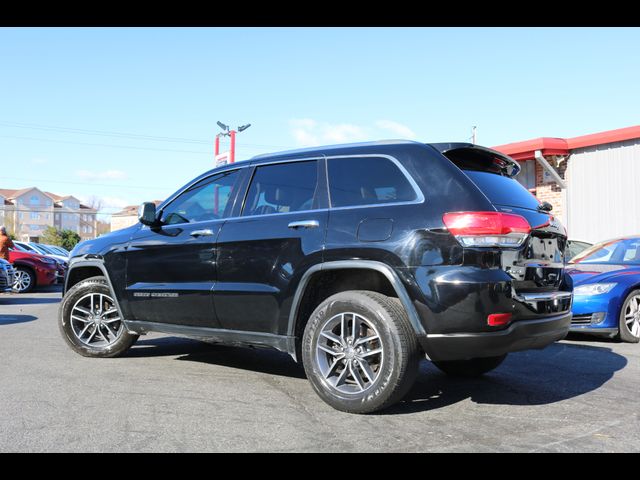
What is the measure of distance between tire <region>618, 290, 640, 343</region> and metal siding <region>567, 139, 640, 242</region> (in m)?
7.68

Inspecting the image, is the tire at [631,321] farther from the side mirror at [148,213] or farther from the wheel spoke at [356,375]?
the side mirror at [148,213]

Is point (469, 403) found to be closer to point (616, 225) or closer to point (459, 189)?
point (459, 189)

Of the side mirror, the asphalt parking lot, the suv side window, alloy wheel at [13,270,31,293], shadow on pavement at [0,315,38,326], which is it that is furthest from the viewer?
alloy wheel at [13,270,31,293]

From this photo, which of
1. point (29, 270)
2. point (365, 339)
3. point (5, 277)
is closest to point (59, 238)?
point (29, 270)

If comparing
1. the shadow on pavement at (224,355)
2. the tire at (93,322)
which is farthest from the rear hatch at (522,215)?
the tire at (93,322)

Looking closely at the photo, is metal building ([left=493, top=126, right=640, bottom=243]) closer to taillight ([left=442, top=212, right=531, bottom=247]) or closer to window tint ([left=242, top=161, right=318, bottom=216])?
window tint ([left=242, top=161, right=318, bottom=216])

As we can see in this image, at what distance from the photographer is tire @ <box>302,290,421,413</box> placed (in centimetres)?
388

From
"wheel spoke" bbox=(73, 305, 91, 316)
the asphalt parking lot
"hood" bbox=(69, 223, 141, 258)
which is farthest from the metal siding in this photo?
"wheel spoke" bbox=(73, 305, 91, 316)

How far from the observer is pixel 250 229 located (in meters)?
4.76

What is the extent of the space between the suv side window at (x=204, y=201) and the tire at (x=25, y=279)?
13115 millimetres
